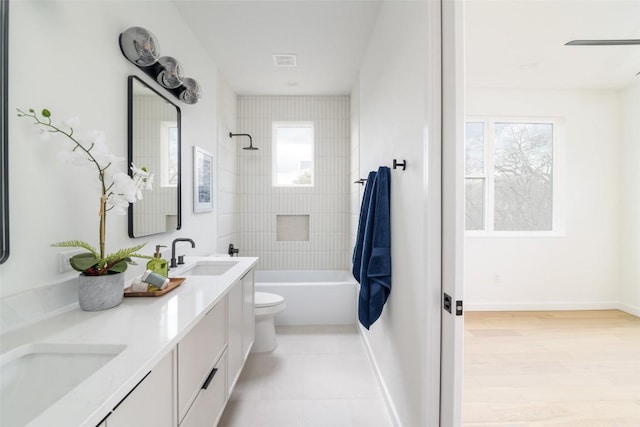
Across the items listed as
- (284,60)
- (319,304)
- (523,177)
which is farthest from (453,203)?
(523,177)

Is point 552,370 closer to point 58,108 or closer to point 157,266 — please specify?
point 157,266

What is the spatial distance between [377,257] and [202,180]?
172 centimetres

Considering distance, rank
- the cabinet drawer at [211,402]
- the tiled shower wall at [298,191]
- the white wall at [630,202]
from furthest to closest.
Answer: the tiled shower wall at [298,191]
the white wall at [630,202]
the cabinet drawer at [211,402]

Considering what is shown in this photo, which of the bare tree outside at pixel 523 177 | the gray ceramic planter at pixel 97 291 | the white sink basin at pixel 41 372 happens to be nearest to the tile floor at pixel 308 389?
the gray ceramic planter at pixel 97 291

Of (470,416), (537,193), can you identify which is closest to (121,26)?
(470,416)

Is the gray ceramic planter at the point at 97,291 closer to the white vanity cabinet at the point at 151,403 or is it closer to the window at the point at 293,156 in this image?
the white vanity cabinet at the point at 151,403

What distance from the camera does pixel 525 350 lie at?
2541 mm

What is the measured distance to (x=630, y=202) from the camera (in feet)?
11.0

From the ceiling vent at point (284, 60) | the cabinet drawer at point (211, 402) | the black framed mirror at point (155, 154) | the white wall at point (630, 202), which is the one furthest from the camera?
the white wall at point (630, 202)

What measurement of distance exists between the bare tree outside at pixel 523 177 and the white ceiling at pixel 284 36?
211 cm

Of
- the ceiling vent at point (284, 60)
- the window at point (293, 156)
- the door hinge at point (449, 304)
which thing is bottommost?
the door hinge at point (449, 304)

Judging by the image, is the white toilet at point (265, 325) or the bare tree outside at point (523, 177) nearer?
the white toilet at point (265, 325)

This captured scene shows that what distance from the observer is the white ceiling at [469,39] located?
2.04m

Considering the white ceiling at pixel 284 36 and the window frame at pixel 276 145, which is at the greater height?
the white ceiling at pixel 284 36
